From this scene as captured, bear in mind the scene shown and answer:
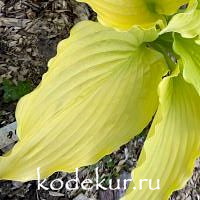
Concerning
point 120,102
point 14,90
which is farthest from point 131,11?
point 14,90

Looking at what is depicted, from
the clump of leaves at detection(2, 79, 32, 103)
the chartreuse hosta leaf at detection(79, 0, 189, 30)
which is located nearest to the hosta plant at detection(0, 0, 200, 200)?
the chartreuse hosta leaf at detection(79, 0, 189, 30)

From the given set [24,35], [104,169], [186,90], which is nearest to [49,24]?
[24,35]

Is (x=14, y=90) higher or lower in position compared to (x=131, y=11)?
higher

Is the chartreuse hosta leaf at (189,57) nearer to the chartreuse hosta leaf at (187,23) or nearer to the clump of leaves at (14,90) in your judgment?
the chartreuse hosta leaf at (187,23)

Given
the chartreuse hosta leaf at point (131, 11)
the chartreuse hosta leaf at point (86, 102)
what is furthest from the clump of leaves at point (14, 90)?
the chartreuse hosta leaf at point (131, 11)

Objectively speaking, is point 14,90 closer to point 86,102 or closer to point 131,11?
point 86,102

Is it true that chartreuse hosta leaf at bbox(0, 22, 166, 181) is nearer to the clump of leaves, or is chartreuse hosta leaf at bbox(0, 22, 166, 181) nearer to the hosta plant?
the hosta plant

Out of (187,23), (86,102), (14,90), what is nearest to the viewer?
(187,23)
